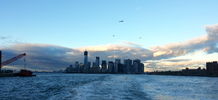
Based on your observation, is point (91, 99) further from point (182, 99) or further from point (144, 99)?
point (182, 99)

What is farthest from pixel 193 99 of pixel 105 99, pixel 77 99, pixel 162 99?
pixel 77 99

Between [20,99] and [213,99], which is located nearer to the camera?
A: [20,99]

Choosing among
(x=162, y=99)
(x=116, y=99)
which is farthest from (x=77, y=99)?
(x=162, y=99)

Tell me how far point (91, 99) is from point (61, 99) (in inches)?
179

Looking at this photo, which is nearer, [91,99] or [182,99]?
[91,99]

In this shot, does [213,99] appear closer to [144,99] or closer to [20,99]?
[144,99]

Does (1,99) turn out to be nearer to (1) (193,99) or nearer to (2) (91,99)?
(2) (91,99)

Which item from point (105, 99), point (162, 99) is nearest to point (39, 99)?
point (105, 99)

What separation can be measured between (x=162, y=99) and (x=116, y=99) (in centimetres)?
771

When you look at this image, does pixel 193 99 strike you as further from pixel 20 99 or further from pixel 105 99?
pixel 20 99

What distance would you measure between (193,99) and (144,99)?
802cm

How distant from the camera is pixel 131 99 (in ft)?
147

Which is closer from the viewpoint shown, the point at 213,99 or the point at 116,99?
the point at 116,99

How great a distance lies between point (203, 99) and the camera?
47.9 meters
